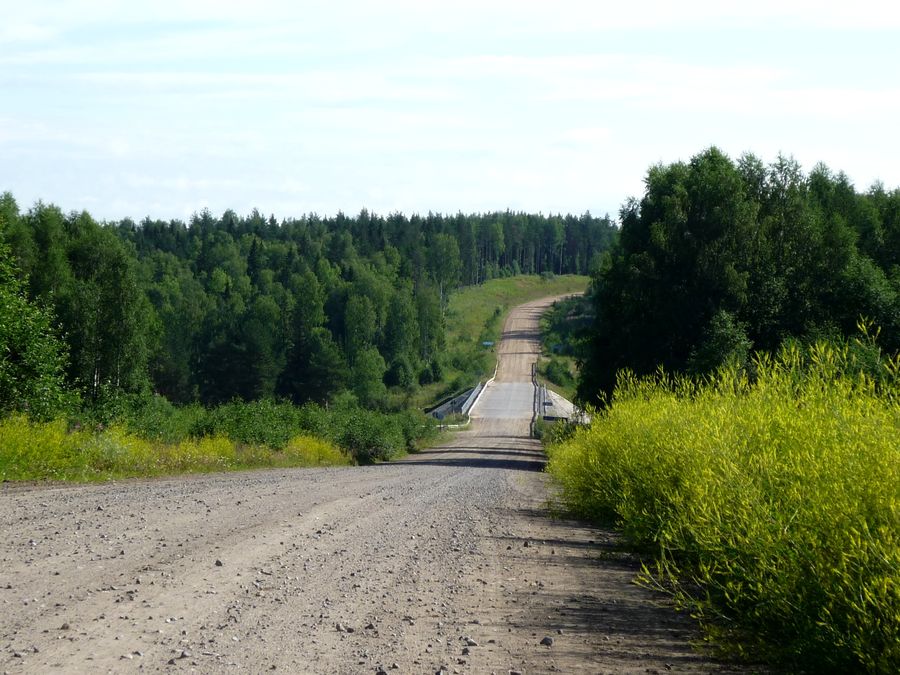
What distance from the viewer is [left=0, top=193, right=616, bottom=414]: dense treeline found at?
5328cm

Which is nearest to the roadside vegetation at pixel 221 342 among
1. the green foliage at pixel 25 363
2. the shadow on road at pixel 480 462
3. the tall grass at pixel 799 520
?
the green foliage at pixel 25 363

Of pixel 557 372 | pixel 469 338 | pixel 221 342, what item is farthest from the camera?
pixel 469 338

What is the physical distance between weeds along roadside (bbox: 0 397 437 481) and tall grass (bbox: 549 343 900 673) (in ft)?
47.8

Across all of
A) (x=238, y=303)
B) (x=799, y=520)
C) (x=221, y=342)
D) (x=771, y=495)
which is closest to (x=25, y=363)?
(x=771, y=495)

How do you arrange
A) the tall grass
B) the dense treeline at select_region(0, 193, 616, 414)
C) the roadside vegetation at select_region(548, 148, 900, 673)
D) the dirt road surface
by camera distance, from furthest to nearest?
the dense treeline at select_region(0, 193, 616, 414) < the dirt road surface < the roadside vegetation at select_region(548, 148, 900, 673) < the tall grass

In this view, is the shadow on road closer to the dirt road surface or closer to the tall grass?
the dirt road surface

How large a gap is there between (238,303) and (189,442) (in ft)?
325

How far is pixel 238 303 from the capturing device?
127312 millimetres

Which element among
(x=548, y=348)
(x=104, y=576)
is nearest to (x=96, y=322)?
(x=104, y=576)

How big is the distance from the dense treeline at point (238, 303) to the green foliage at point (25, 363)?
22936 mm

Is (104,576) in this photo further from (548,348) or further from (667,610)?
(548,348)

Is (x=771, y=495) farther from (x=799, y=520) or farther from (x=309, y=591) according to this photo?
(x=309, y=591)

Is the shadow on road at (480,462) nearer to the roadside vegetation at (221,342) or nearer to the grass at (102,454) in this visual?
the roadside vegetation at (221,342)

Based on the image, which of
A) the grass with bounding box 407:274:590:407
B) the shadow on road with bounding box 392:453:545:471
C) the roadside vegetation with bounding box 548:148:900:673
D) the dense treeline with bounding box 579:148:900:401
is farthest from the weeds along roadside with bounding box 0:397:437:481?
the grass with bounding box 407:274:590:407
